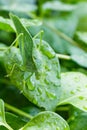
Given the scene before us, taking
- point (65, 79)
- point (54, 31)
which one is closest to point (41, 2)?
point (54, 31)

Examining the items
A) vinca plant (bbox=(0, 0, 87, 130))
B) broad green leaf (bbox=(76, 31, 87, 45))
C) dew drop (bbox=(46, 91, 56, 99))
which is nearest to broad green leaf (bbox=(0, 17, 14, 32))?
vinca plant (bbox=(0, 0, 87, 130))

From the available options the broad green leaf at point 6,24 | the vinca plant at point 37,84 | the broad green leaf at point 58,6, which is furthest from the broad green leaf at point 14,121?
the broad green leaf at point 58,6

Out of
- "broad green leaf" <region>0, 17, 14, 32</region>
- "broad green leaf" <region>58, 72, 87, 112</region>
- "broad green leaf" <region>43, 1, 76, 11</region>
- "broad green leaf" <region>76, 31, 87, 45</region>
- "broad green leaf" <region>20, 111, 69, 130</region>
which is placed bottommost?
"broad green leaf" <region>76, 31, 87, 45</region>

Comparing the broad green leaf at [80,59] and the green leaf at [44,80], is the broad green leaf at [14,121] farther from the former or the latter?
the broad green leaf at [80,59]

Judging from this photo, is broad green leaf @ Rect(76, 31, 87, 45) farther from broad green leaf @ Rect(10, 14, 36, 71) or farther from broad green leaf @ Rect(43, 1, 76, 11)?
broad green leaf @ Rect(10, 14, 36, 71)

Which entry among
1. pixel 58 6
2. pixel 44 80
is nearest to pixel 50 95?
pixel 44 80

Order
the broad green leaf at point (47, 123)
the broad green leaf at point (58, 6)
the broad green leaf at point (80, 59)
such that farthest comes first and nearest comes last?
the broad green leaf at point (58, 6)
the broad green leaf at point (80, 59)
the broad green leaf at point (47, 123)

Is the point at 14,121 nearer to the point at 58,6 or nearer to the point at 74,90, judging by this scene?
the point at 74,90
